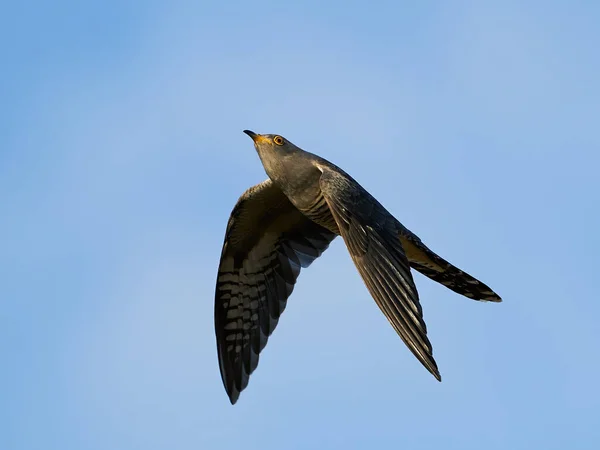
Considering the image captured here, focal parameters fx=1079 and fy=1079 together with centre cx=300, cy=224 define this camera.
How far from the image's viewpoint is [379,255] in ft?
28.5

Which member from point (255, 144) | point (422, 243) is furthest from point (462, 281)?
point (255, 144)

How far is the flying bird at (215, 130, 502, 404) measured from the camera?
8.42 meters

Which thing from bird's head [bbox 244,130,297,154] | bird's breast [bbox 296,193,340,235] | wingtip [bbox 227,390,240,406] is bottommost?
wingtip [bbox 227,390,240,406]

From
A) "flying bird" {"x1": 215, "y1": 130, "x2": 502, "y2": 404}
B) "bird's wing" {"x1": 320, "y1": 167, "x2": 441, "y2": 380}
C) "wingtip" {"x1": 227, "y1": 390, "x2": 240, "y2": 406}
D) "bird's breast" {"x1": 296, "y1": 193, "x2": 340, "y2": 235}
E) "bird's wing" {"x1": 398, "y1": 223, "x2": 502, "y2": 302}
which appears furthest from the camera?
"wingtip" {"x1": 227, "y1": 390, "x2": 240, "y2": 406}

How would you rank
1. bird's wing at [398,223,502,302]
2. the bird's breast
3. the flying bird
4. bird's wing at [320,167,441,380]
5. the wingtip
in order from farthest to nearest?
the wingtip
bird's wing at [398,223,502,302]
the bird's breast
the flying bird
bird's wing at [320,167,441,380]

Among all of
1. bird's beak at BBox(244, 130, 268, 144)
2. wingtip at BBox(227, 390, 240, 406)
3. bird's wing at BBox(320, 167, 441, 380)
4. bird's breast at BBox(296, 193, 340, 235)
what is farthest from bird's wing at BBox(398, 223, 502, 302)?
wingtip at BBox(227, 390, 240, 406)

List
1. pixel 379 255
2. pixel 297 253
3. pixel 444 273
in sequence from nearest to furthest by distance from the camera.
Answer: pixel 379 255 < pixel 444 273 < pixel 297 253

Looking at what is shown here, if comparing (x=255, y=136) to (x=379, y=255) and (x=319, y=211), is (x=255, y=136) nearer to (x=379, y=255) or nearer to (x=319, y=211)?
(x=319, y=211)

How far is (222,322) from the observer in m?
11.4

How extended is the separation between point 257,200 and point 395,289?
8.64 ft

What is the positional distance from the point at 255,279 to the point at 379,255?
2874 millimetres

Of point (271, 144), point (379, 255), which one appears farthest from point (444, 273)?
point (271, 144)

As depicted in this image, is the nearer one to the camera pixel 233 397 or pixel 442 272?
pixel 442 272

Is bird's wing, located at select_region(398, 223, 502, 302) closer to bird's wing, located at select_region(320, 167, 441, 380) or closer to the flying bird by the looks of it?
the flying bird
